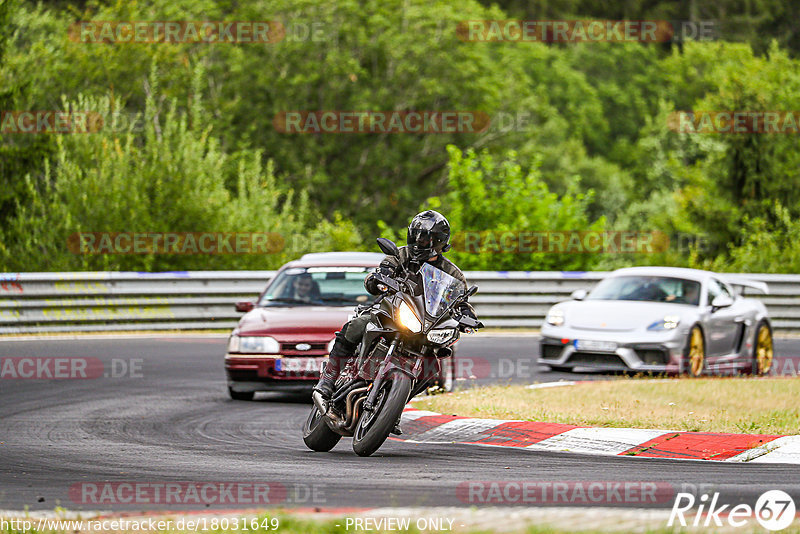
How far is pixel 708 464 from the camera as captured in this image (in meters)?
8.90

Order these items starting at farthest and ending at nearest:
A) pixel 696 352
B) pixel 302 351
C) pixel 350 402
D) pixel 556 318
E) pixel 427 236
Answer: pixel 556 318 → pixel 696 352 → pixel 302 351 → pixel 350 402 → pixel 427 236

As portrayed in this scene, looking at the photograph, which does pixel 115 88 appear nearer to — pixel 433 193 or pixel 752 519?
pixel 433 193

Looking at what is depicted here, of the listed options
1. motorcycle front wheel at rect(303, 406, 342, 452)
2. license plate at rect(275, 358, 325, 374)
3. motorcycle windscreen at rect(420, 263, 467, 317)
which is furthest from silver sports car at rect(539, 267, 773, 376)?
motorcycle windscreen at rect(420, 263, 467, 317)

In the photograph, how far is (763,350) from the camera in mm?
17641

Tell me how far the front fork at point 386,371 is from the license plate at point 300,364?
14.5 feet

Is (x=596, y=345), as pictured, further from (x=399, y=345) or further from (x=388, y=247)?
(x=388, y=247)

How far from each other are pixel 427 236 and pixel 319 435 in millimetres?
1757

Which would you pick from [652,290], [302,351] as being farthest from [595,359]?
[302,351]

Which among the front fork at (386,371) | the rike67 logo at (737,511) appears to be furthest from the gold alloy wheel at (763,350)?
the rike67 logo at (737,511)

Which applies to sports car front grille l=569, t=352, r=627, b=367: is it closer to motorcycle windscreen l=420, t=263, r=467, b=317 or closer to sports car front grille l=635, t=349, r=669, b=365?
sports car front grille l=635, t=349, r=669, b=365

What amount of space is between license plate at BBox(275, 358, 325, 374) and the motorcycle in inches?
160

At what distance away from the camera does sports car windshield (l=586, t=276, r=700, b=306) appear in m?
16.8

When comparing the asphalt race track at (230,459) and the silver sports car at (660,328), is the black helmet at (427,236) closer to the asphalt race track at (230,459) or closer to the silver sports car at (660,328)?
the asphalt race track at (230,459)

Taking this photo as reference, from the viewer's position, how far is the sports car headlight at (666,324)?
15.8m
